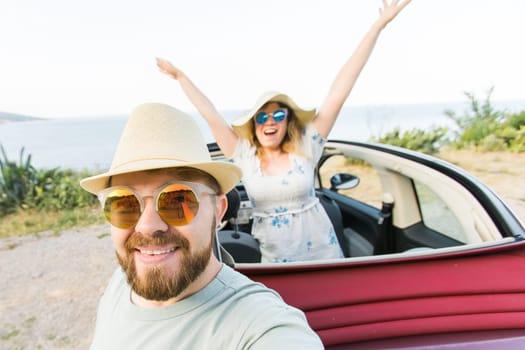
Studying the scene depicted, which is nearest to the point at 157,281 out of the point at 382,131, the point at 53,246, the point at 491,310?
the point at 491,310

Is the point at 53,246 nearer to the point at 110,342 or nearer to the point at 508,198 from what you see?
the point at 110,342

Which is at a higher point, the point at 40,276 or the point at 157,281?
the point at 157,281

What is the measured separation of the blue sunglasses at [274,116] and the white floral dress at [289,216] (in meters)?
0.23

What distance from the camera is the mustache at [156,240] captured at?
93 centimetres

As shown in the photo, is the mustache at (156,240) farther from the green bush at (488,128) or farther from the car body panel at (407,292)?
the green bush at (488,128)

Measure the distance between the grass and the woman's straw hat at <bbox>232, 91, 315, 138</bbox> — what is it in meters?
4.88

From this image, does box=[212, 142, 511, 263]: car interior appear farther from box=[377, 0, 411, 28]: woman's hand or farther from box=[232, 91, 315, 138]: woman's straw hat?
box=[377, 0, 411, 28]: woman's hand

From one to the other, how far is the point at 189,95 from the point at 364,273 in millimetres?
1533

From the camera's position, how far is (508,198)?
5023 millimetres

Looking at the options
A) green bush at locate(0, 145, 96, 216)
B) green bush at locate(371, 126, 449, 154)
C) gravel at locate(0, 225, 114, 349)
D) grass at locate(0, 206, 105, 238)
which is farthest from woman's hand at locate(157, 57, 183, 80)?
green bush at locate(371, 126, 449, 154)

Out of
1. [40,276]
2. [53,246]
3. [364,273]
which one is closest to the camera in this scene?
[364,273]

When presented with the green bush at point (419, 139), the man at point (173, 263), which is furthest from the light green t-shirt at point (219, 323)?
the green bush at point (419, 139)

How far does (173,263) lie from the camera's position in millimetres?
934

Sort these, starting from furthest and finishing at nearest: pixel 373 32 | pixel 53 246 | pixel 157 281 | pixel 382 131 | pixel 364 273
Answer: pixel 382 131, pixel 53 246, pixel 373 32, pixel 364 273, pixel 157 281
